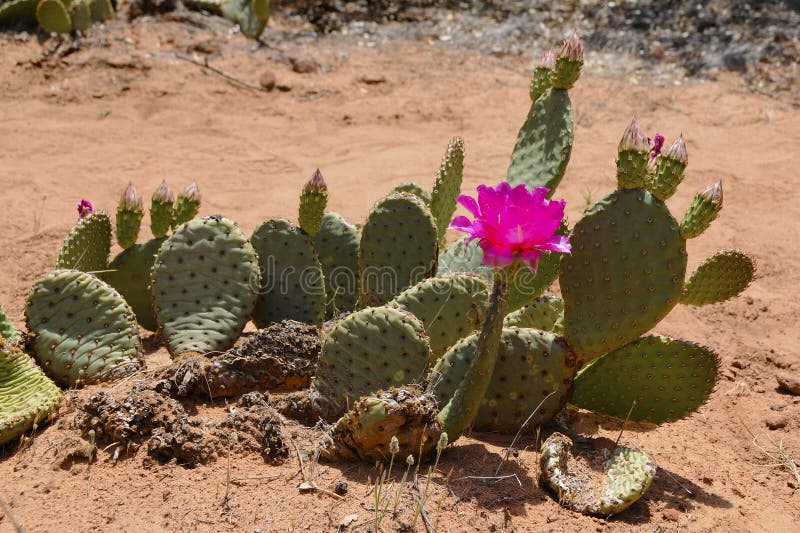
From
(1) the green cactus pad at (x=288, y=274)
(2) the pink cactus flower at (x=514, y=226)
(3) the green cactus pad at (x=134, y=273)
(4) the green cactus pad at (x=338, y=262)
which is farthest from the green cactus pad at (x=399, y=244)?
(2) the pink cactus flower at (x=514, y=226)

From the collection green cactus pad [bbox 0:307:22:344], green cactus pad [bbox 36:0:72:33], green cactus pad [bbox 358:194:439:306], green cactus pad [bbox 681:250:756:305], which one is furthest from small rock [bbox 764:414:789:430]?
green cactus pad [bbox 36:0:72:33]

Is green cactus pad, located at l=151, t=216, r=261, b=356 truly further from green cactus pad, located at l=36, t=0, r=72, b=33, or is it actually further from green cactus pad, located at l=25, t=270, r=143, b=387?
green cactus pad, located at l=36, t=0, r=72, b=33

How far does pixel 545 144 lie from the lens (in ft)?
12.0

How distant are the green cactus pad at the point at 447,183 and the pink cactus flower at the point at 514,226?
1.50m

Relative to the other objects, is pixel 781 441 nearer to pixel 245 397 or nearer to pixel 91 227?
pixel 245 397

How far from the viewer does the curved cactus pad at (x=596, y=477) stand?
2545 millimetres

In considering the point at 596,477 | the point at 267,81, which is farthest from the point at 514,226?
the point at 267,81

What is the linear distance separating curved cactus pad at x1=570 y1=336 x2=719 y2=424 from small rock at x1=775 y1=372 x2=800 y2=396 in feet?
3.15

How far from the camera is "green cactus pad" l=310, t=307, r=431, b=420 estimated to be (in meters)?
2.74

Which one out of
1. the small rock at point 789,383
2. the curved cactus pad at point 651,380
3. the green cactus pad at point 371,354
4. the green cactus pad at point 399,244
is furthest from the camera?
the small rock at point 789,383

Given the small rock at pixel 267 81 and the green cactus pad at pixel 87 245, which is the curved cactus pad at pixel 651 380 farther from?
the small rock at pixel 267 81

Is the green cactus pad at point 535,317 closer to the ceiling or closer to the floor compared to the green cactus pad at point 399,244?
closer to the floor

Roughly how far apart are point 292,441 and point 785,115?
5.48 m

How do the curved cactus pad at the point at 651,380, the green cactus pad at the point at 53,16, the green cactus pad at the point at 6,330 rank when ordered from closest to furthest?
the curved cactus pad at the point at 651,380, the green cactus pad at the point at 6,330, the green cactus pad at the point at 53,16
